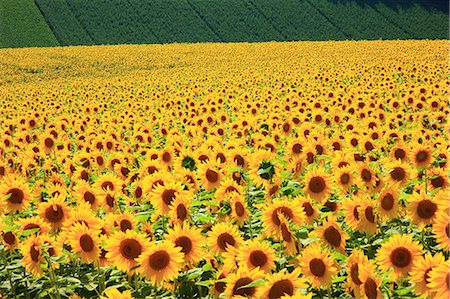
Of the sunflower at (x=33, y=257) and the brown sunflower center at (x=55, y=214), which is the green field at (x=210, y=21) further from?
the sunflower at (x=33, y=257)

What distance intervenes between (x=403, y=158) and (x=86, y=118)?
8.42 metres

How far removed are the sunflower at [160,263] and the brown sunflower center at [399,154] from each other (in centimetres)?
396

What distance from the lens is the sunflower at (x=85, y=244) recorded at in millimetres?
4078

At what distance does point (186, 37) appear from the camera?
65.5 m

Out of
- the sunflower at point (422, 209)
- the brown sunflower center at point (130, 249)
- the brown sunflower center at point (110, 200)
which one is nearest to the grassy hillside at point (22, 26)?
the brown sunflower center at point (110, 200)

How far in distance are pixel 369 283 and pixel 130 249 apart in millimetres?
1652

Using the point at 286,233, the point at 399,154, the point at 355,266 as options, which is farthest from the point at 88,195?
the point at 399,154

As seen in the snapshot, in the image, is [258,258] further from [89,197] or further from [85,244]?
[89,197]

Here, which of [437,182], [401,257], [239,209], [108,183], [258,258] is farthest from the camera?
[108,183]

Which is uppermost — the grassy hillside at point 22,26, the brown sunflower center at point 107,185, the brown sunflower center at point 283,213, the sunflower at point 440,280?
the sunflower at point 440,280

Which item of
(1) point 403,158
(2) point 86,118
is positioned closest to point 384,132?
(1) point 403,158

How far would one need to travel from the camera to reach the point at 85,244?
13.4ft

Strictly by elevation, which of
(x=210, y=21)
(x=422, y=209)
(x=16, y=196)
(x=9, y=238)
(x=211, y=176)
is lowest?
(x=210, y=21)

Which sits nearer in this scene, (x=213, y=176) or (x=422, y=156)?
(x=213, y=176)
